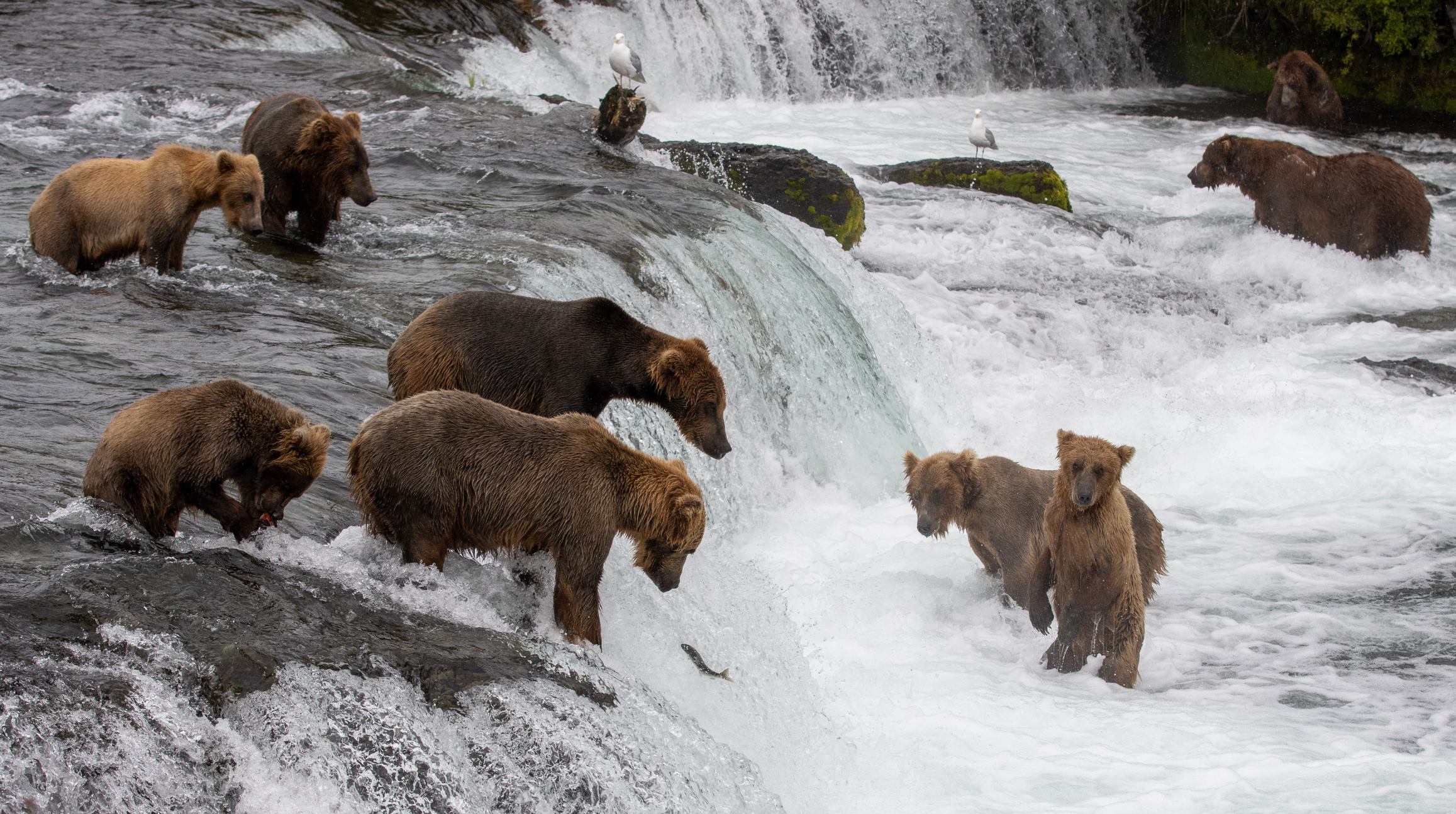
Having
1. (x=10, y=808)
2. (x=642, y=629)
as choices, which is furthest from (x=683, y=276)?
(x=10, y=808)

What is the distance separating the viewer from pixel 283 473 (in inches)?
152

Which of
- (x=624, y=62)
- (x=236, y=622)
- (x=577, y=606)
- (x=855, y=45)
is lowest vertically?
(x=577, y=606)

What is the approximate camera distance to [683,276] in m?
8.02

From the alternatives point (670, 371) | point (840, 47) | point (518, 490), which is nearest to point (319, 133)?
point (670, 371)

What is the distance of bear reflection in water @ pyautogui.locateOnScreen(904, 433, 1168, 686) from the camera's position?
625cm

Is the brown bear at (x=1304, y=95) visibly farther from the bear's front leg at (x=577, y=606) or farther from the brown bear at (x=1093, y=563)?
the bear's front leg at (x=577, y=606)

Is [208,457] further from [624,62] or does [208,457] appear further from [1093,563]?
[624,62]

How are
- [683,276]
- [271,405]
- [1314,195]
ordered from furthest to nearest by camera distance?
1. [1314,195]
2. [683,276]
3. [271,405]

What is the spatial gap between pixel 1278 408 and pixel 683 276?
5.05 meters

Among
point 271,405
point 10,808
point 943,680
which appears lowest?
point 943,680

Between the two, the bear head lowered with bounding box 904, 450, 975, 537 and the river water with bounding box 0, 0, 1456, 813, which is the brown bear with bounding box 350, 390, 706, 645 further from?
the bear head lowered with bounding box 904, 450, 975, 537

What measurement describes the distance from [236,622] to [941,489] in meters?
3.78

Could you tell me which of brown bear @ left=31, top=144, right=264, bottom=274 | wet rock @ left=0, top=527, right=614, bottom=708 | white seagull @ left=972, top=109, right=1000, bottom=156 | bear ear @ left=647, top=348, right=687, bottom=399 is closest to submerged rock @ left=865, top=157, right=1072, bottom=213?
white seagull @ left=972, top=109, right=1000, bottom=156

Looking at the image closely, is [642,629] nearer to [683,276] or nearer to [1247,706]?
[1247,706]
